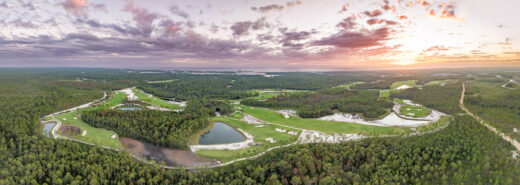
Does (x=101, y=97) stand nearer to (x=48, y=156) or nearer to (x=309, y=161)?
(x=48, y=156)

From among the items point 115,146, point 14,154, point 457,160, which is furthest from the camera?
point 115,146

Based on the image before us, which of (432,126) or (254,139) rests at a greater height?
(432,126)

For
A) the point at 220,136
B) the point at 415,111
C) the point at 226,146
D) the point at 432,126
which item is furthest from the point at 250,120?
the point at 415,111

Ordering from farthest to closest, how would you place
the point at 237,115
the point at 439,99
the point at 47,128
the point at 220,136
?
the point at 439,99 < the point at 237,115 < the point at 47,128 < the point at 220,136

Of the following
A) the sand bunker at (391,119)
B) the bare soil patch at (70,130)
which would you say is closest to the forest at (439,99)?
the sand bunker at (391,119)

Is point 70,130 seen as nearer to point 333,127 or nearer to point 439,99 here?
point 333,127

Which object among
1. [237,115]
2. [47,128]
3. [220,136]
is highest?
[237,115]

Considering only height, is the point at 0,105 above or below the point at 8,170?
above

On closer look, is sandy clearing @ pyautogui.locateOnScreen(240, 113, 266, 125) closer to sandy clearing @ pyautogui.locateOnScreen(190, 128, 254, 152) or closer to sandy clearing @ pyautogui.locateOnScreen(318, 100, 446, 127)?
sandy clearing @ pyautogui.locateOnScreen(190, 128, 254, 152)

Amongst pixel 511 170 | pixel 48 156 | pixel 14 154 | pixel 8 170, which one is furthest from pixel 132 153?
pixel 511 170
